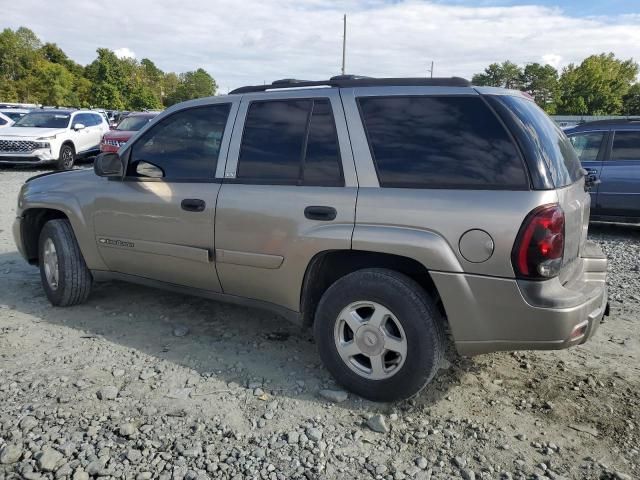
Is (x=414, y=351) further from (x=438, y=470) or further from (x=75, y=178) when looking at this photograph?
(x=75, y=178)

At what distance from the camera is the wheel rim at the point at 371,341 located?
9.59 ft

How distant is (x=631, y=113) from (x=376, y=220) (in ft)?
248

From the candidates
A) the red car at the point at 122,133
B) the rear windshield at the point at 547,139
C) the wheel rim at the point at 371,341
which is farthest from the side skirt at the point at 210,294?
the red car at the point at 122,133

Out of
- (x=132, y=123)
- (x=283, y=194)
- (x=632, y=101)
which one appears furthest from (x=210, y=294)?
(x=632, y=101)

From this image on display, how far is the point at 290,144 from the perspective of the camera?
10.9 ft

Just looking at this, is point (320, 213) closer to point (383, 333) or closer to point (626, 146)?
point (383, 333)

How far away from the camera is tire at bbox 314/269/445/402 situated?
2.81 m

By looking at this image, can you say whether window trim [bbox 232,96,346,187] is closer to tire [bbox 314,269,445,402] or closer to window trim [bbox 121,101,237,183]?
window trim [bbox 121,101,237,183]

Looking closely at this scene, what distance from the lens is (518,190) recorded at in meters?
2.58

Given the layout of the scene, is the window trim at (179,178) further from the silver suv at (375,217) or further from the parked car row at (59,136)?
the parked car row at (59,136)

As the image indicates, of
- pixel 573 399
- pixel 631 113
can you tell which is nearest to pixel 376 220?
pixel 573 399

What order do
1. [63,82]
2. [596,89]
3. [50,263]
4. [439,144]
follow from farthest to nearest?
[596,89] < [63,82] < [50,263] < [439,144]

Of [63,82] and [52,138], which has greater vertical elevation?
[63,82]

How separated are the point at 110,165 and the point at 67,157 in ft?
41.2
